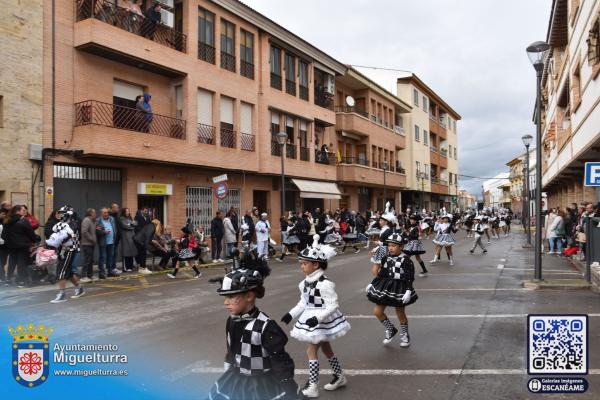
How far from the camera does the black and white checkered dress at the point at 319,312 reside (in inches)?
189

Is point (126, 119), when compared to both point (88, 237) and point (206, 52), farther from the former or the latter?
point (88, 237)

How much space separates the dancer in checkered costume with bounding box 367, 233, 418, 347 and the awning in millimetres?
20353

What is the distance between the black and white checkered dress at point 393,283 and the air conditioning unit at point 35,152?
12.1m

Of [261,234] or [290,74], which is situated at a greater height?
[290,74]

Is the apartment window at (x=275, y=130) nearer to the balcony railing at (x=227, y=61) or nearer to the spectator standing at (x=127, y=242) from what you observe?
the balcony railing at (x=227, y=61)

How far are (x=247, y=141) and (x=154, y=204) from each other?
626cm

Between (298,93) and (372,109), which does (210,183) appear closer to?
(298,93)

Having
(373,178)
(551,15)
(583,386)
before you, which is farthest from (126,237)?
(373,178)

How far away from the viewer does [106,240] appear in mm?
14039

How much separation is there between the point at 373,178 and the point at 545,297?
26961 mm

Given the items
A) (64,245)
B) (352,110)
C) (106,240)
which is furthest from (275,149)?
(64,245)

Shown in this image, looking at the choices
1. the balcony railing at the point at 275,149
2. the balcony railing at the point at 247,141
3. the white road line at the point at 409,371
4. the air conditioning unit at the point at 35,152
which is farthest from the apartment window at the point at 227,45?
the white road line at the point at 409,371

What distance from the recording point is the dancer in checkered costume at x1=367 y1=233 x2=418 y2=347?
20.9 ft

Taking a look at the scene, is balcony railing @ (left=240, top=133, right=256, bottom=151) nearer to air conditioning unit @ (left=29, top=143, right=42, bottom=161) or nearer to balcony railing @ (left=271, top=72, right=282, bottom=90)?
balcony railing @ (left=271, top=72, right=282, bottom=90)
